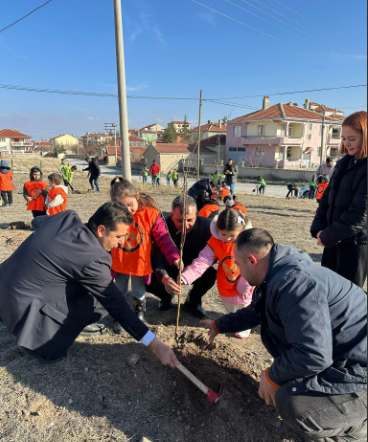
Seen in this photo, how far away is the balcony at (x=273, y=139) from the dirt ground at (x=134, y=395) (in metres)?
36.0

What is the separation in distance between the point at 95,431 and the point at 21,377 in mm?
753

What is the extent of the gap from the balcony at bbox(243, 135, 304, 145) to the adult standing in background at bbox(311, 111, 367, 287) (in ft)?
117

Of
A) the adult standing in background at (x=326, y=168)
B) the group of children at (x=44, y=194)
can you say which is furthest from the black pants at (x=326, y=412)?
the adult standing in background at (x=326, y=168)

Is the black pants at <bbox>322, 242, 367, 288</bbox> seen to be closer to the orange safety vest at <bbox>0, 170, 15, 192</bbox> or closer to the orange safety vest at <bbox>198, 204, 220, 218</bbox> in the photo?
the orange safety vest at <bbox>198, 204, 220, 218</bbox>

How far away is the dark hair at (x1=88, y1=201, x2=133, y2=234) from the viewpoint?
7.29ft

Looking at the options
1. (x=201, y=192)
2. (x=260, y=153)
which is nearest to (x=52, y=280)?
(x=201, y=192)

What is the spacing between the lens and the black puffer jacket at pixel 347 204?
8.02 feet

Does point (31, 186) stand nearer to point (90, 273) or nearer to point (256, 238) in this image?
point (90, 273)

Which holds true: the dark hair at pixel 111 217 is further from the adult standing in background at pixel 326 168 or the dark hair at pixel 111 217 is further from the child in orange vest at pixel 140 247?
the adult standing in background at pixel 326 168

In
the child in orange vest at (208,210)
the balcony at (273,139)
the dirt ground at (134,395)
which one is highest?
the balcony at (273,139)

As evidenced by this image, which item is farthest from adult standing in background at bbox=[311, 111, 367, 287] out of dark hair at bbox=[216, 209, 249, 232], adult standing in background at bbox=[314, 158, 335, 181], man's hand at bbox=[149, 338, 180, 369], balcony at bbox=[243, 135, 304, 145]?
balcony at bbox=[243, 135, 304, 145]

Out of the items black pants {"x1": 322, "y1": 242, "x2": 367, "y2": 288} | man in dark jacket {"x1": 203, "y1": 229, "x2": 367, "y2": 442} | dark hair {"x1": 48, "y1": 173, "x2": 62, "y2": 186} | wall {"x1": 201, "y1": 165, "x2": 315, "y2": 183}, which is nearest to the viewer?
man in dark jacket {"x1": 203, "y1": 229, "x2": 367, "y2": 442}

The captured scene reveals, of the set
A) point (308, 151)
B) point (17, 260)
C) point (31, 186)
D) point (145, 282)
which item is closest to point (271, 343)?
point (145, 282)

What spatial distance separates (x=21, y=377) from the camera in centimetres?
234
